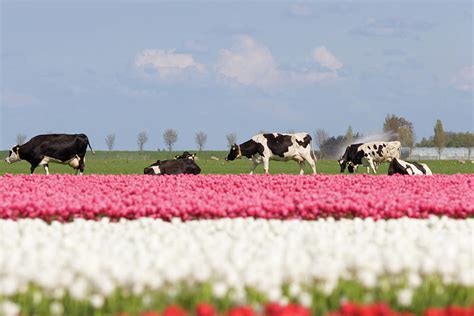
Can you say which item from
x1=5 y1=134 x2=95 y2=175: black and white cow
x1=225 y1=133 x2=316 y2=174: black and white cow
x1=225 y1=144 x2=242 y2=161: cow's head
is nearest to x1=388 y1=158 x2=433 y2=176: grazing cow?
x1=225 y1=133 x2=316 y2=174: black and white cow

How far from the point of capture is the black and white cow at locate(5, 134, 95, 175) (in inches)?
1283

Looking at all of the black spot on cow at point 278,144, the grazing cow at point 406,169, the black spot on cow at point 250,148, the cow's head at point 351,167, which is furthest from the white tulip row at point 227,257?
the cow's head at point 351,167

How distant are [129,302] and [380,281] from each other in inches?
96.7

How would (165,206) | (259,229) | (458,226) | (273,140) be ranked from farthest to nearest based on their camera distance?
(273,140) → (165,206) → (458,226) → (259,229)

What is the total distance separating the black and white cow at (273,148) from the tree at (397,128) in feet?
218

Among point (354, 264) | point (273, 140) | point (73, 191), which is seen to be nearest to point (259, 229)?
point (354, 264)

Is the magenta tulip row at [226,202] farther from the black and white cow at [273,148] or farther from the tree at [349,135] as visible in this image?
the tree at [349,135]

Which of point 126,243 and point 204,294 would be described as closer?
point 204,294

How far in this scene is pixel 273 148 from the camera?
3356 cm

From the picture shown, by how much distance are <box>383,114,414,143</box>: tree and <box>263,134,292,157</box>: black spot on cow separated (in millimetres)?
66999

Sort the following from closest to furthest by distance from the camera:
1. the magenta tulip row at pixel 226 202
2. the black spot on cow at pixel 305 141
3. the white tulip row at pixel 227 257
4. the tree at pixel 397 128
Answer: the white tulip row at pixel 227 257, the magenta tulip row at pixel 226 202, the black spot on cow at pixel 305 141, the tree at pixel 397 128

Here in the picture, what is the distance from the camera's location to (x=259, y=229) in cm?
1023

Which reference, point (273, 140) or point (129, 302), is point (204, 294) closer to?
point (129, 302)

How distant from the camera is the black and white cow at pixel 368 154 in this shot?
42031 millimetres
